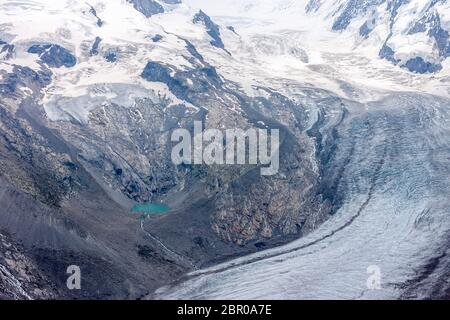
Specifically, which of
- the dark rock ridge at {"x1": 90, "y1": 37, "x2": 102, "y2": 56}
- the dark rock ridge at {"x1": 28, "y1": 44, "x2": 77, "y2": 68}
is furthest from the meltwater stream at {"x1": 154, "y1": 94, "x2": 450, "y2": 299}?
the dark rock ridge at {"x1": 90, "y1": 37, "x2": 102, "y2": 56}

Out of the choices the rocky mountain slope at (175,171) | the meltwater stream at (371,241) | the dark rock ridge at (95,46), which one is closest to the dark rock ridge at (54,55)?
the rocky mountain slope at (175,171)

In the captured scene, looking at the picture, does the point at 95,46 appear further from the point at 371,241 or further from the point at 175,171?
the point at 371,241

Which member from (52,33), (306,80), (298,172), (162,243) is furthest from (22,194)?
(306,80)

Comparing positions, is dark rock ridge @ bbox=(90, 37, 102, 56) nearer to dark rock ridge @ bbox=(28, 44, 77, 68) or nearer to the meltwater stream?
dark rock ridge @ bbox=(28, 44, 77, 68)

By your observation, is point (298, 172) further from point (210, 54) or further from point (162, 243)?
point (210, 54)

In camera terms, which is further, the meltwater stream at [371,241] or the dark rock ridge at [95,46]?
the dark rock ridge at [95,46]

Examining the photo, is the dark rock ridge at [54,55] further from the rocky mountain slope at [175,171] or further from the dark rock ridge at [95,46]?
the dark rock ridge at [95,46]

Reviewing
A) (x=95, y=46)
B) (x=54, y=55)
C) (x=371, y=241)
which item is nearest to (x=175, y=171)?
(x=371, y=241)

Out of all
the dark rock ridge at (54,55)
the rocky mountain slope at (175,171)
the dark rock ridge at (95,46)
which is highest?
the rocky mountain slope at (175,171)

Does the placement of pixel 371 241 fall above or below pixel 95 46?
above
